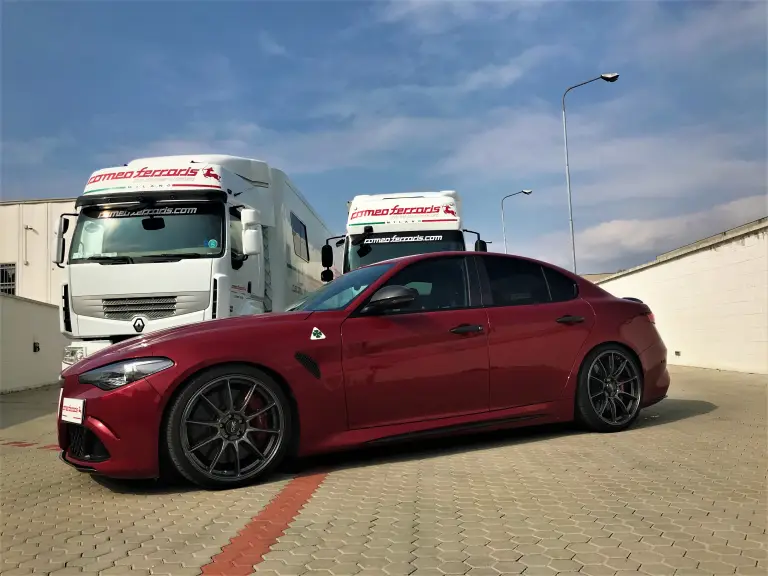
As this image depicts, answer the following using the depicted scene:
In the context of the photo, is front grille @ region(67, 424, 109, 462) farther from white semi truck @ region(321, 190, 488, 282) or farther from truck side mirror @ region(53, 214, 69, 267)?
white semi truck @ region(321, 190, 488, 282)

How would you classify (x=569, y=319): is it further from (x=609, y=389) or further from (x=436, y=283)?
(x=436, y=283)

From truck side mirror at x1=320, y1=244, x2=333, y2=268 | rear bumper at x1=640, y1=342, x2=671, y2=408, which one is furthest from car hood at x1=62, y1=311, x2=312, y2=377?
truck side mirror at x1=320, y1=244, x2=333, y2=268

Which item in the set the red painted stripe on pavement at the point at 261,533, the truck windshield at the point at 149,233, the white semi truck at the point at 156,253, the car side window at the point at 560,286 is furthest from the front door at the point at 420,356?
the truck windshield at the point at 149,233

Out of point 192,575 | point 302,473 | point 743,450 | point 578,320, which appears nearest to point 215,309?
point 302,473

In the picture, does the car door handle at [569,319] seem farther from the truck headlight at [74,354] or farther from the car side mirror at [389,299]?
the truck headlight at [74,354]

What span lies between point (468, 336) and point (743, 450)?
7.42 feet

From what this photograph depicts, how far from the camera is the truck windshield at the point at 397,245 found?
10688 millimetres

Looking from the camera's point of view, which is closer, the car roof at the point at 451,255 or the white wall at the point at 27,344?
the car roof at the point at 451,255

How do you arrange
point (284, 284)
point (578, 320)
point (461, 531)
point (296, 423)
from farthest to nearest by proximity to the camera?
point (284, 284), point (578, 320), point (296, 423), point (461, 531)

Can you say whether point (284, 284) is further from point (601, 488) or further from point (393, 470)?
point (601, 488)

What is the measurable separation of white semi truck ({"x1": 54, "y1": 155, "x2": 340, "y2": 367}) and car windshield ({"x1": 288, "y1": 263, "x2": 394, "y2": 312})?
2864 mm

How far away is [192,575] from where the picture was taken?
271cm

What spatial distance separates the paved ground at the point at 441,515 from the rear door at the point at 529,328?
0.47m

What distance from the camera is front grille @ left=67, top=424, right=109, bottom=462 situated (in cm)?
399
